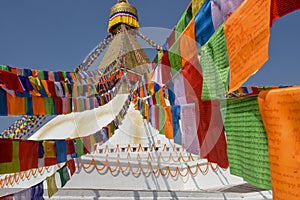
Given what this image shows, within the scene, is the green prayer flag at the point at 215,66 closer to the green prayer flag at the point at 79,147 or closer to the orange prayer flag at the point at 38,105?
the green prayer flag at the point at 79,147

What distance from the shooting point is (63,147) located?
3609mm

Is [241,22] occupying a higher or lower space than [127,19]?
lower

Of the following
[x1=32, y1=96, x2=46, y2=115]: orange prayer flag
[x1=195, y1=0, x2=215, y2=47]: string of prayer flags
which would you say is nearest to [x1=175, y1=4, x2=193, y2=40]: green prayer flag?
[x1=195, y1=0, x2=215, y2=47]: string of prayer flags

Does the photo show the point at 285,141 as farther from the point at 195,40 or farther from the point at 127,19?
the point at 127,19

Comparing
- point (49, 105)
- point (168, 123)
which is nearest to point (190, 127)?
point (168, 123)

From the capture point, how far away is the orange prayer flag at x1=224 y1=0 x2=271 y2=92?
63.9 inches

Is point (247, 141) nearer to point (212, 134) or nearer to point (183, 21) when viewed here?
point (212, 134)

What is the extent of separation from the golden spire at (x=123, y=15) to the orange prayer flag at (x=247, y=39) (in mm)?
22890

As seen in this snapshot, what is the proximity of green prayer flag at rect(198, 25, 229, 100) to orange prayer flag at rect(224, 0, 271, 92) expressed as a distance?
0.15 meters

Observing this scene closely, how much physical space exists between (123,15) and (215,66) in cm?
2309

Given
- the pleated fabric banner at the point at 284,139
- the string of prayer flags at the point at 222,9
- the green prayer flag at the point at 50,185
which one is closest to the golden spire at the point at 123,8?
the green prayer flag at the point at 50,185

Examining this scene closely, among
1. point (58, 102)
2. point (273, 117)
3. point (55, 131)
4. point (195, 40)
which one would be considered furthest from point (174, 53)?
point (55, 131)

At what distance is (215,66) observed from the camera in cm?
240

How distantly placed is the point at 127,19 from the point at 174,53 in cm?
2136
